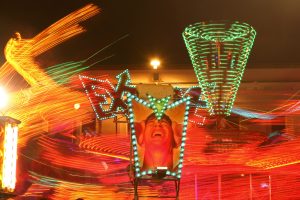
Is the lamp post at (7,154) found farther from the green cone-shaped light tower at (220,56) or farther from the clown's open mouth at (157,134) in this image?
the green cone-shaped light tower at (220,56)

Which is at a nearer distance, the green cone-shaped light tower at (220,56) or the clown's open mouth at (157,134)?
the green cone-shaped light tower at (220,56)

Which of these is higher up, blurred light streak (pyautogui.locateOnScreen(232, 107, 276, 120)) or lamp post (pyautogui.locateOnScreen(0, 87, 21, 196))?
blurred light streak (pyautogui.locateOnScreen(232, 107, 276, 120))

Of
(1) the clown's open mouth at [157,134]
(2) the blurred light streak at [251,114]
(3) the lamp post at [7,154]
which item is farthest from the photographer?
(2) the blurred light streak at [251,114]

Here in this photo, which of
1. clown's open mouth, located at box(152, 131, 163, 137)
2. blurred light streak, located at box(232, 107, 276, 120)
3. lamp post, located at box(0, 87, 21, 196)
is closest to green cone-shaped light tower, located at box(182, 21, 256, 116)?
clown's open mouth, located at box(152, 131, 163, 137)

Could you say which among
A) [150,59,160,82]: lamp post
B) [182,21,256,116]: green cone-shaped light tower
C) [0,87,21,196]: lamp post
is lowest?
[0,87,21,196]: lamp post

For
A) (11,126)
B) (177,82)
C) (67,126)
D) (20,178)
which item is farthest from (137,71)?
(11,126)

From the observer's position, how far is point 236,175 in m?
19.3

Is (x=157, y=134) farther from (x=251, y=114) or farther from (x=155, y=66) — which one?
(x=251, y=114)

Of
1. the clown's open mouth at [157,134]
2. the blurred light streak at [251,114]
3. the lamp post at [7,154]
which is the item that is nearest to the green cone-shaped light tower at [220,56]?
the clown's open mouth at [157,134]

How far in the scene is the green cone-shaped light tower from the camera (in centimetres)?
1091

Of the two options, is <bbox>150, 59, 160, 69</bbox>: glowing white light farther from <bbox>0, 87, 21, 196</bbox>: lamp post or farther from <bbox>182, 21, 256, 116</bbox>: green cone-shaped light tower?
<bbox>0, 87, 21, 196</bbox>: lamp post

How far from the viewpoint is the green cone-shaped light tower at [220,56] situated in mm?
10906

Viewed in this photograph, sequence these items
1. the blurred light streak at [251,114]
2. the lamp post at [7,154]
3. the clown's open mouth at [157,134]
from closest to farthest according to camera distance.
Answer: the lamp post at [7,154]
the clown's open mouth at [157,134]
the blurred light streak at [251,114]

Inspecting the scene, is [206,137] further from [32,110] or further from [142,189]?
[32,110]
